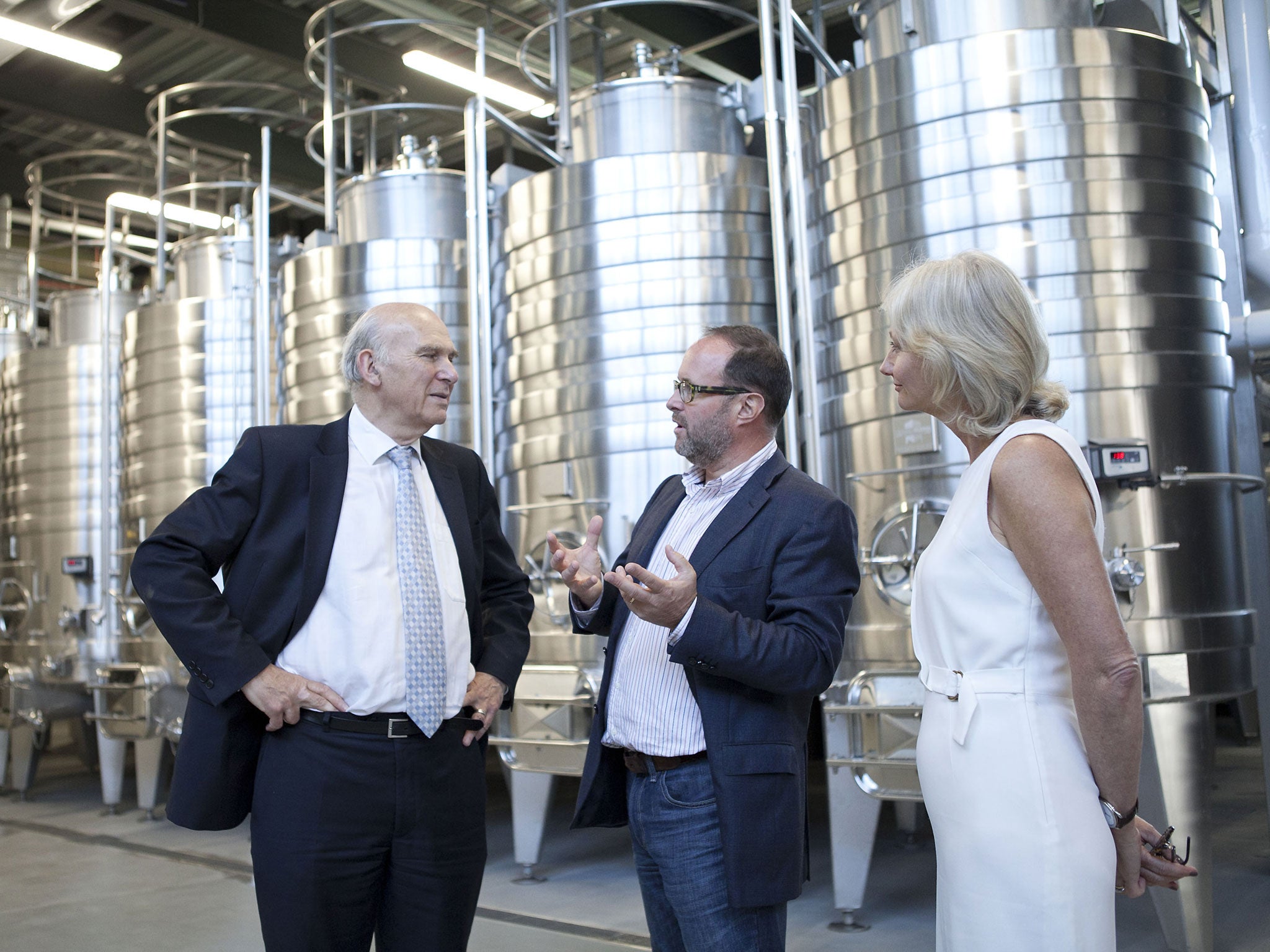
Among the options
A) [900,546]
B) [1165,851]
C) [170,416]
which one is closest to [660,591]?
[1165,851]

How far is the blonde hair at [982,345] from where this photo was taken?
63.2 inches

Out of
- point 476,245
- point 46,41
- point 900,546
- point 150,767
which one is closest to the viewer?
point 900,546

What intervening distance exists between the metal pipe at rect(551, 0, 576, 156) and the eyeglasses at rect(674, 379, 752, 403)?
10.00 feet

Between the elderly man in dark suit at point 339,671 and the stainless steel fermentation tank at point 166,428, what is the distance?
14.7ft

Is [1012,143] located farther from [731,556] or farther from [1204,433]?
[731,556]

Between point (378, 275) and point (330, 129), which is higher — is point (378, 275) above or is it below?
below

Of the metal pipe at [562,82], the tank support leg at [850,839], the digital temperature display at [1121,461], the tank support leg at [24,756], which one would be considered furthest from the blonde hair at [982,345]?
the tank support leg at [24,756]

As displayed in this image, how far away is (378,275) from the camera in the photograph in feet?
18.6

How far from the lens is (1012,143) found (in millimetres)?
3621

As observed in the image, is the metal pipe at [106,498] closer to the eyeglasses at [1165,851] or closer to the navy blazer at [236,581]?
the navy blazer at [236,581]

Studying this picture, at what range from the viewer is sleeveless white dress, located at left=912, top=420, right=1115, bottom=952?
4.84ft

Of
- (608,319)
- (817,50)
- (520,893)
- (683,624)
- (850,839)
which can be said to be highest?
(817,50)

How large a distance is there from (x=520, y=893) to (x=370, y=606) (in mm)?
2736

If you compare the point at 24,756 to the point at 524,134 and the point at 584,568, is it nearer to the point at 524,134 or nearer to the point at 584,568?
the point at 524,134
